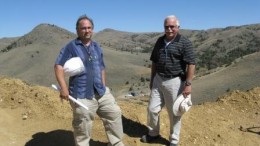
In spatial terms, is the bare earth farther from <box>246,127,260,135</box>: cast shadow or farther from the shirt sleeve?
the shirt sleeve

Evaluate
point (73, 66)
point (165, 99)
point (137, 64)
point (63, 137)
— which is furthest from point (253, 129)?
point (137, 64)

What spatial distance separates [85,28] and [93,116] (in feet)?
3.89

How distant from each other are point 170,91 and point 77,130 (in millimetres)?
1543

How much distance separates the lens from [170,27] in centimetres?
608

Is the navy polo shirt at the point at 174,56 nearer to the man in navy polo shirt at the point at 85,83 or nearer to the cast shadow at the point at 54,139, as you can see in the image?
the man in navy polo shirt at the point at 85,83

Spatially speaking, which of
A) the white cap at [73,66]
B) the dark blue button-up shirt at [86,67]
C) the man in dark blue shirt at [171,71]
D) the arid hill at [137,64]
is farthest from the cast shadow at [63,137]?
the arid hill at [137,64]

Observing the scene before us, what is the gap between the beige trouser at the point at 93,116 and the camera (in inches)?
221

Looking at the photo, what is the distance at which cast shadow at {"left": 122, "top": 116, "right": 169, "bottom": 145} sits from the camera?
23.2ft

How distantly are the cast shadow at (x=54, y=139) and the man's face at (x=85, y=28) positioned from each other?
86.4 inches

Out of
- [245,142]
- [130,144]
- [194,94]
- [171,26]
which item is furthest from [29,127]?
[194,94]

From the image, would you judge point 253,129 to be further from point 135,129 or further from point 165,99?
point 165,99

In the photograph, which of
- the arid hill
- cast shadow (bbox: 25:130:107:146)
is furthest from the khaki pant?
the arid hill

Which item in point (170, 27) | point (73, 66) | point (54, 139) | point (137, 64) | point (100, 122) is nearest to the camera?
point (73, 66)

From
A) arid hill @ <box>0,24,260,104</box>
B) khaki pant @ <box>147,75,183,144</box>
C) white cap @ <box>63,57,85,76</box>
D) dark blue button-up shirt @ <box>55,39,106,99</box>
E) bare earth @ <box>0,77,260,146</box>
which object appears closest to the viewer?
white cap @ <box>63,57,85,76</box>
